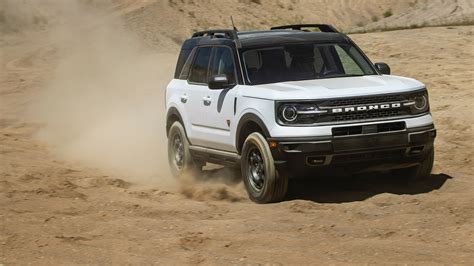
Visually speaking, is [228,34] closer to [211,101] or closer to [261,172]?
[211,101]

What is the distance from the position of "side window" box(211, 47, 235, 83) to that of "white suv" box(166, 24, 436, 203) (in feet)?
0.05

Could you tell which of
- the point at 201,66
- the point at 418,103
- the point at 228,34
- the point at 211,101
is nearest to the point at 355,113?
the point at 418,103

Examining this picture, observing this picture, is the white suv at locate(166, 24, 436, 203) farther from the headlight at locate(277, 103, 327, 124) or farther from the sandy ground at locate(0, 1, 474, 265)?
the sandy ground at locate(0, 1, 474, 265)

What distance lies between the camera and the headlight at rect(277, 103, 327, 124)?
28.8 feet

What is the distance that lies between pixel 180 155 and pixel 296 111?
299cm

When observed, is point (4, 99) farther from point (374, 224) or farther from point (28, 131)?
point (374, 224)

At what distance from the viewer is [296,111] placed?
8812 millimetres

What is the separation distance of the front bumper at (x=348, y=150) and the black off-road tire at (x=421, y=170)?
1.92 feet

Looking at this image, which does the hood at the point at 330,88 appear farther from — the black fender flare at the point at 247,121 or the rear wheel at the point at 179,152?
the rear wheel at the point at 179,152

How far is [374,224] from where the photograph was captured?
793 centimetres

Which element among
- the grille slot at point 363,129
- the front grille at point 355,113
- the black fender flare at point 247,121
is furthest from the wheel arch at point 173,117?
the grille slot at point 363,129

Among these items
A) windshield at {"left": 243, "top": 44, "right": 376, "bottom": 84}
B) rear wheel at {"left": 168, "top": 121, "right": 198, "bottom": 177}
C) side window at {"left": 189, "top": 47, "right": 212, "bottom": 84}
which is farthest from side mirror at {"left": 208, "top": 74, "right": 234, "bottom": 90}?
rear wheel at {"left": 168, "top": 121, "right": 198, "bottom": 177}

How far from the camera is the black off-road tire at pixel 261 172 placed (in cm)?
899

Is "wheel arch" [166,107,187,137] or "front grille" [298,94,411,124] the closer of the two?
"front grille" [298,94,411,124]
